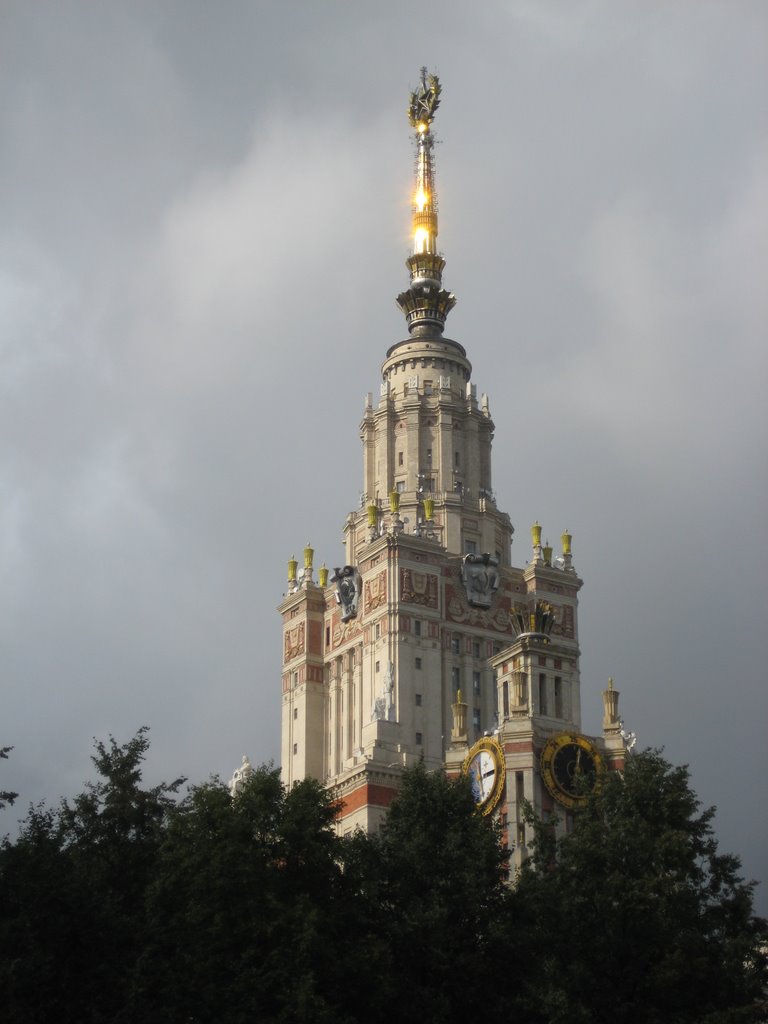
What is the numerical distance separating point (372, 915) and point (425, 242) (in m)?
102

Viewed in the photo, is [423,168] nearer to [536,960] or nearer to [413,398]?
[413,398]

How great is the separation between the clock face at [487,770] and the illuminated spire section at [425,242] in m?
57.8

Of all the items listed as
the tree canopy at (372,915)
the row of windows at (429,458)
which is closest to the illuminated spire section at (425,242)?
the row of windows at (429,458)

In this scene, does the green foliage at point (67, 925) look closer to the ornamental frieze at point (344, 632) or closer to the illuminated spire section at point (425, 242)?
the ornamental frieze at point (344, 632)

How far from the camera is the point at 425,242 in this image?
16725 cm

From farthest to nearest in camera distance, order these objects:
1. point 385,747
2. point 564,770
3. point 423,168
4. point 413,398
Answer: point 423,168, point 413,398, point 385,747, point 564,770

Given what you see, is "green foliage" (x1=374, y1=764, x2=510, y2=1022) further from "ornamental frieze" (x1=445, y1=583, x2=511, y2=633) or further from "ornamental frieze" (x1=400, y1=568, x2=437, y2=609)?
"ornamental frieze" (x1=445, y1=583, x2=511, y2=633)

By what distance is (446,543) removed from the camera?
14688cm

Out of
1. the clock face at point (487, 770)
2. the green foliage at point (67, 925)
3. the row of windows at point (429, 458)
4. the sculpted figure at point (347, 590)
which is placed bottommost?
the green foliage at point (67, 925)

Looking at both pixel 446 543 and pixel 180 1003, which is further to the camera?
pixel 446 543

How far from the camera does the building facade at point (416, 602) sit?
134500 millimetres

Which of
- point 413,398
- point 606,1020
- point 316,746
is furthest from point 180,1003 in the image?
point 413,398

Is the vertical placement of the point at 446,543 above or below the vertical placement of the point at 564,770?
above

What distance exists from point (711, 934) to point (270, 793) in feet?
68.2
